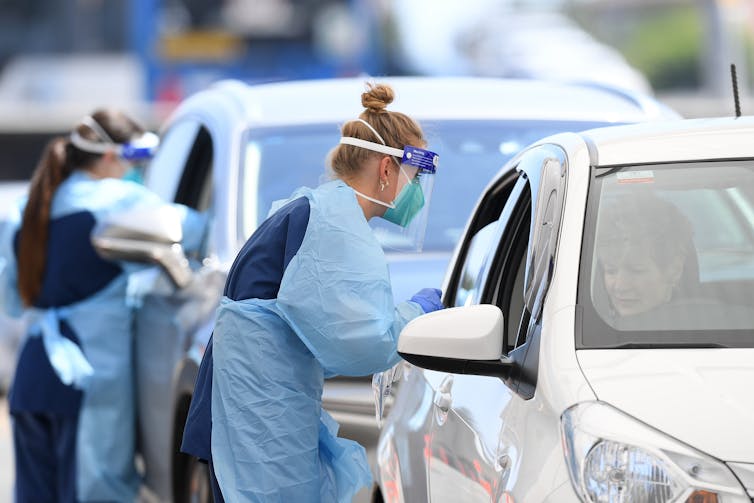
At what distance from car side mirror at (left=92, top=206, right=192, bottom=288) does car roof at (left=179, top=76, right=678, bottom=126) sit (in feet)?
1.76

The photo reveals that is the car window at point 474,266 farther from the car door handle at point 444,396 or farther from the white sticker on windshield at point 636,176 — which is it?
the white sticker on windshield at point 636,176

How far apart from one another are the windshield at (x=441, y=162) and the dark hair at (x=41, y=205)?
Answer: 1387 mm

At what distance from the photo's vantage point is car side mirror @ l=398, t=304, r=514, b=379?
3.45 meters

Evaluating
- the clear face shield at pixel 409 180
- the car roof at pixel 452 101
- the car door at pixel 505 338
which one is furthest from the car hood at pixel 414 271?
the clear face shield at pixel 409 180

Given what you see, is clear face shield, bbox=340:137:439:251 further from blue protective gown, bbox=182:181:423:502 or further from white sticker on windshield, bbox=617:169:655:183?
white sticker on windshield, bbox=617:169:655:183

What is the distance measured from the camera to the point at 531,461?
3.18 m

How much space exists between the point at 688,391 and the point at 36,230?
491 cm

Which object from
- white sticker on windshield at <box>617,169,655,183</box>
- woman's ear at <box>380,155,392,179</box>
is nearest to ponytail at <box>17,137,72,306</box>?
woman's ear at <box>380,155,392,179</box>

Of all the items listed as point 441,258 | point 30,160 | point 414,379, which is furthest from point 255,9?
point 414,379

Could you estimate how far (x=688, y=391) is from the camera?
307 centimetres

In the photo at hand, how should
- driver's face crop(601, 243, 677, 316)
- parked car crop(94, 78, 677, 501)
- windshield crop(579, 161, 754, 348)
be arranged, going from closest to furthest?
windshield crop(579, 161, 754, 348) → driver's face crop(601, 243, 677, 316) → parked car crop(94, 78, 677, 501)

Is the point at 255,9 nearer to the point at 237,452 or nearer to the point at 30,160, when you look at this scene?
the point at 30,160

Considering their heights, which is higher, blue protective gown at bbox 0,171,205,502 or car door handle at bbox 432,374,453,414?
car door handle at bbox 432,374,453,414

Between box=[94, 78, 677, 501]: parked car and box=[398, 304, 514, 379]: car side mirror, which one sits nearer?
box=[398, 304, 514, 379]: car side mirror
